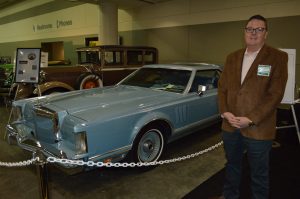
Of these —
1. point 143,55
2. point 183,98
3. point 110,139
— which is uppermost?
point 143,55

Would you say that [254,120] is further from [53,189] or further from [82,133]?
[53,189]

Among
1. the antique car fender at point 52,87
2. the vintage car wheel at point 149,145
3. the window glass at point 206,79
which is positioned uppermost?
the window glass at point 206,79

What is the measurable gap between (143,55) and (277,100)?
5.94 metres

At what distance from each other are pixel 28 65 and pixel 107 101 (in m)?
2.56

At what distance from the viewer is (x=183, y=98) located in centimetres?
384

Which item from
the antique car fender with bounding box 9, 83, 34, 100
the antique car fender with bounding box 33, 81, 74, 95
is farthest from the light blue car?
the antique car fender with bounding box 9, 83, 34, 100

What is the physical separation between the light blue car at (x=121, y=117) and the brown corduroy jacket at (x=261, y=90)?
1.38 m

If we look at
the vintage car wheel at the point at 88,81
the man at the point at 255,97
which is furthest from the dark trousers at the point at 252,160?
the vintage car wheel at the point at 88,81

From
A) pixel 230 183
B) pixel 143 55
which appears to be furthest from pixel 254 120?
pixel 143 55

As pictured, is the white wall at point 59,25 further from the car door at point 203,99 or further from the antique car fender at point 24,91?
the car door at point 203,99

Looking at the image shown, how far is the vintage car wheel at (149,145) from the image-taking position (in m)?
3.25

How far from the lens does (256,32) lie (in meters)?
2.02

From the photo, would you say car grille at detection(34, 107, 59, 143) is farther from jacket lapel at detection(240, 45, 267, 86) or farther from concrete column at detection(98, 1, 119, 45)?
concrete column at detection(98, 1, 119, 45)

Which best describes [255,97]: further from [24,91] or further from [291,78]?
[24,91]
